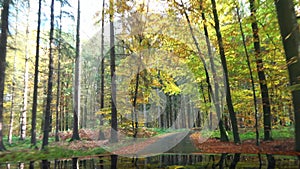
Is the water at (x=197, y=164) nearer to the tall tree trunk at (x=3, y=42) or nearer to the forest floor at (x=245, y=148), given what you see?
the forest floor at (x=245, y=148)

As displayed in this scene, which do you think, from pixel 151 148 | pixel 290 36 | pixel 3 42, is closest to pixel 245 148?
pixel 151 148

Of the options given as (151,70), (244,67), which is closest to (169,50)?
(151,70)

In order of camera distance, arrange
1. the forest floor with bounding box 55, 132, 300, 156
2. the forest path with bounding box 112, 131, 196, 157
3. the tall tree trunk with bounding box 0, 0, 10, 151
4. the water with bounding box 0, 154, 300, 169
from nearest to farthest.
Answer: the water with bounding box 0, 154, 300, 169
the forest floor with bounding box 55, 132, 300, 156
the forest path with bounding box 112, 131, 196, 157
the tall tree trunk with bounding box 0, 0, 10, 151

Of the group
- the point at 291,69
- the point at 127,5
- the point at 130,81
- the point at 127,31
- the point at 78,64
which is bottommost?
the point at 291,69

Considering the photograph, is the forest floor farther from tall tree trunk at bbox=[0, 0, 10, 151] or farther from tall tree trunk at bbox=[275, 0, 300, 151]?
tall tree trunk at bbox=[0, 0, 10, 151]

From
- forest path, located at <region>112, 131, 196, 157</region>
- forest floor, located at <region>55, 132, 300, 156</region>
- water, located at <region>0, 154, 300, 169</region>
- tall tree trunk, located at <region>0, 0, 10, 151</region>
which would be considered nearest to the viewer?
water, located at <region>0, 154, 300, 169</region>

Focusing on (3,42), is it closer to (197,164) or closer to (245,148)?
(197,164)

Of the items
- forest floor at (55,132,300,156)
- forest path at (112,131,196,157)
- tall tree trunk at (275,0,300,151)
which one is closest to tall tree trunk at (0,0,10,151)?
forest floor at (55,132,300,156)

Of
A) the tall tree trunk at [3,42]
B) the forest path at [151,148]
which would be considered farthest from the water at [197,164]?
the tall tree trunk at [3,42]

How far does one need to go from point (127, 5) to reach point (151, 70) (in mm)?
4205

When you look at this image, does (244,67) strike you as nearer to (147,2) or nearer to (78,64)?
(147,2)

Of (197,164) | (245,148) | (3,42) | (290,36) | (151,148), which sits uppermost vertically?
(3,42)

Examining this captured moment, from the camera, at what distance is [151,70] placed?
49.6ft

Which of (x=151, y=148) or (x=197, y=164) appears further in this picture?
(x=151, y=148)
